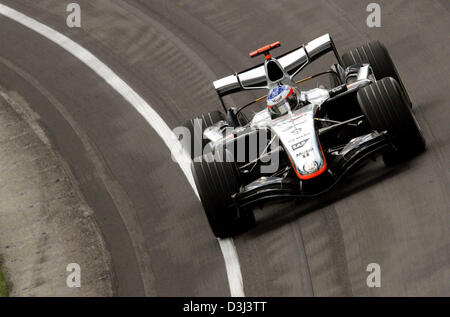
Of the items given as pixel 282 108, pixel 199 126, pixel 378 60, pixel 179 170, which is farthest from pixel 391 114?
pixel 179 170

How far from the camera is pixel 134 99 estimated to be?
18.5m

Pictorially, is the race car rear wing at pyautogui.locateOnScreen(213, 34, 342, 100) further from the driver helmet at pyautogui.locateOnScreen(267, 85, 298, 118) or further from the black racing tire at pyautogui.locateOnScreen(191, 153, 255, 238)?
the black racing tire at pyautogui.locateOnScreen(191, 153, 255, 238)

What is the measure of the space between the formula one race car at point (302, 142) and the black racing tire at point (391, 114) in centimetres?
1

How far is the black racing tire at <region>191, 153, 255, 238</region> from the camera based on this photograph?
41.0 ft

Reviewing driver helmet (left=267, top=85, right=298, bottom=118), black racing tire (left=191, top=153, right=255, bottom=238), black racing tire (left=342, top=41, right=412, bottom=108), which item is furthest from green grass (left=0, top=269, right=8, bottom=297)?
black racing tire (left=342, top=41, right=412, bottom=108)

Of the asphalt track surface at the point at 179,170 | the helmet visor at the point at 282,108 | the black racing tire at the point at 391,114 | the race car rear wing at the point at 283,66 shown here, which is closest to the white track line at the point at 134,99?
the asphalt track surface at the point at 179,170

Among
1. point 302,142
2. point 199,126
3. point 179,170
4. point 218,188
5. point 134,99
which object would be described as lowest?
point 218,188

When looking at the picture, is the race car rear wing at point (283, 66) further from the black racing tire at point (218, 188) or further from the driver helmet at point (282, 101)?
the black racing tire at point (218, 188)

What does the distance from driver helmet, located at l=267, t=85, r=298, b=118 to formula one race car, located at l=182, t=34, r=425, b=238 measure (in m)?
0.01

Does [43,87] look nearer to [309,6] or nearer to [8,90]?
[8,90]

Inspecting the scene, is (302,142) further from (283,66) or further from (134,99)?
(134,99)

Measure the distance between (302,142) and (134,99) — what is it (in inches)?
268
